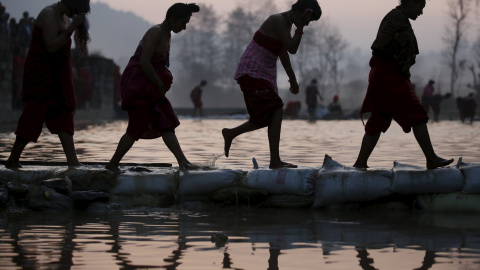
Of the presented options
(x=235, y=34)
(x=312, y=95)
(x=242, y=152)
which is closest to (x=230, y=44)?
(x=235, y=34)

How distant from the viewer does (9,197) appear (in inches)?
264

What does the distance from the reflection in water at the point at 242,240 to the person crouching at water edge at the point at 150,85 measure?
103 centimetres

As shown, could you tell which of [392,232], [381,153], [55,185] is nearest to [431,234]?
[392,232]

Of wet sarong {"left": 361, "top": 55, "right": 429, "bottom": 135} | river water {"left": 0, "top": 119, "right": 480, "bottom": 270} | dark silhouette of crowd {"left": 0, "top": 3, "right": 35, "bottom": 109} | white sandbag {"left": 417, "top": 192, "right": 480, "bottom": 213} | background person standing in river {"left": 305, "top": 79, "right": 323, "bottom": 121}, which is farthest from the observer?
background person standing in river {"left": 305, "top": 79, "right": 323, "bottom": 121}

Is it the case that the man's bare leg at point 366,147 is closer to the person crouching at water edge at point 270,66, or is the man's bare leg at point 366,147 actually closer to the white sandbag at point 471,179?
the person crouching at water edge at point 270,66

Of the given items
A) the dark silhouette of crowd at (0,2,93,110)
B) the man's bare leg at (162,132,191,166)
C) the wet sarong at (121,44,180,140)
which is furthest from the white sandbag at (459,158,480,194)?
the dark silhouette of crowd at (0,2,93,110)

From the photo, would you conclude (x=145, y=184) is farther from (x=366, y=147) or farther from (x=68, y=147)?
(x=366, y=147)

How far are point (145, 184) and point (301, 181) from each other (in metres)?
1.09

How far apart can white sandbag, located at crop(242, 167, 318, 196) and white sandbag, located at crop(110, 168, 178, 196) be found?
521 millimetres

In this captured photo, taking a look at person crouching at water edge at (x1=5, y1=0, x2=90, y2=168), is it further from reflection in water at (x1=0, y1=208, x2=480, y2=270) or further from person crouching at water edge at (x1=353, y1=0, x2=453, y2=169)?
person crouching at water edge at (x1=353, y1=0, x2=453, y2=169)

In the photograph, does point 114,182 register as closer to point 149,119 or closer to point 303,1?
point 149,119

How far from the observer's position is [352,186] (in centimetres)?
668

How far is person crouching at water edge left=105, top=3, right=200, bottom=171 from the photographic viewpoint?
7.34m

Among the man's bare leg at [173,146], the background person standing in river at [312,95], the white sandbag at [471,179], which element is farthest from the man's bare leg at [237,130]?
the background person standing in river at [312,95]
